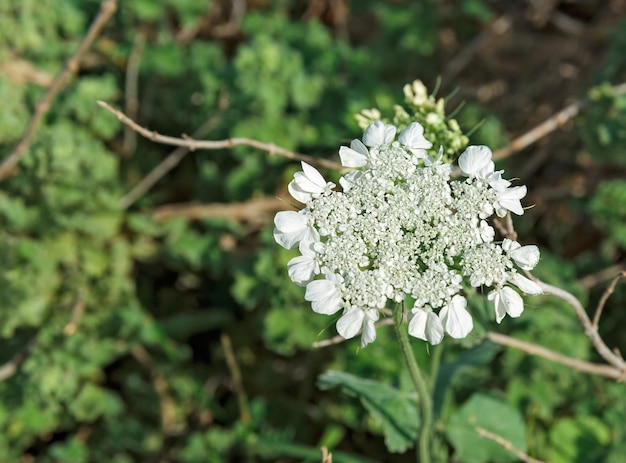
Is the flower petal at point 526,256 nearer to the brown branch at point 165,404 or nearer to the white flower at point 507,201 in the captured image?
the white flower at point 507,201

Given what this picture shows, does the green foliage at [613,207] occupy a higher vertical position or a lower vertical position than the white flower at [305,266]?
higher

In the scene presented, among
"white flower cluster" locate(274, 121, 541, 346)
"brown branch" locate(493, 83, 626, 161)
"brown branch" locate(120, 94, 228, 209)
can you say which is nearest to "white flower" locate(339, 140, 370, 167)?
"white flower cluster" locate(274, 121, 541, 346)

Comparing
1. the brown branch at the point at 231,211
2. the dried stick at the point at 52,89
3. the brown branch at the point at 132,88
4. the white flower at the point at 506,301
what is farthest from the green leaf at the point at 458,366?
the brown branch at the point at 132,88

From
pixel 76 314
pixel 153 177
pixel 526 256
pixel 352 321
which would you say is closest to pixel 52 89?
pixel 153 177

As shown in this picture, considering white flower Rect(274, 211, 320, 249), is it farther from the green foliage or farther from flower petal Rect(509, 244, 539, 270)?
the green foliage

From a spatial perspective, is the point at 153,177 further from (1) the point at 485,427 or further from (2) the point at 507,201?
(2) the point at 507,201

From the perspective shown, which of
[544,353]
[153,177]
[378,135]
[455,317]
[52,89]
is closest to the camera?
[455,317]
